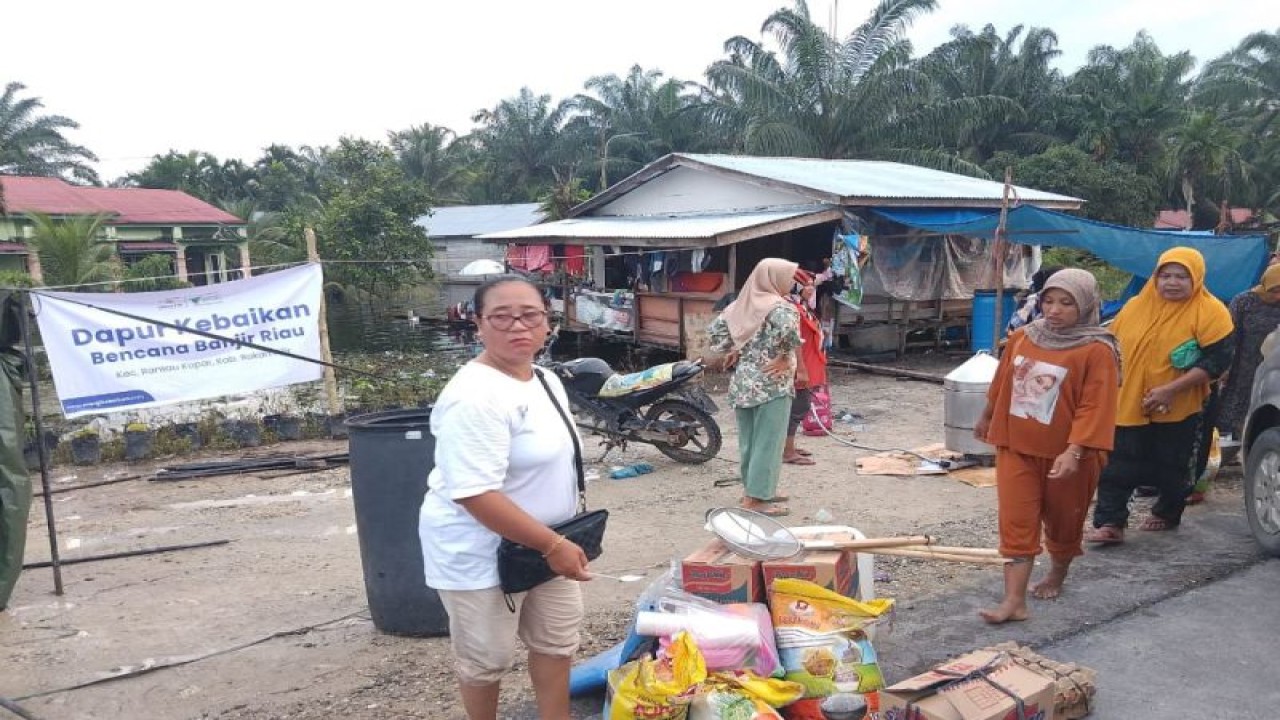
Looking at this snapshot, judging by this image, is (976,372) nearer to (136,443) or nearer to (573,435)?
(573,435)

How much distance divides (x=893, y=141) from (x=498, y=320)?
29.2 meters

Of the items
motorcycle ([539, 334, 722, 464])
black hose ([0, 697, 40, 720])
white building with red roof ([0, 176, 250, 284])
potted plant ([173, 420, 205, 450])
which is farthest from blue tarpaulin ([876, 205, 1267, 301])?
white building with red roof ([0, 176, 250, 284])

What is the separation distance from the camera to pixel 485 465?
2.32 m

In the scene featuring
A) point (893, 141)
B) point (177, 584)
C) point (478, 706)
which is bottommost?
point (177, 584)

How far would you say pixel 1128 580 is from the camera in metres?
4.38

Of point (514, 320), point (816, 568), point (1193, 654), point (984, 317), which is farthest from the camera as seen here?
point (984, 317)

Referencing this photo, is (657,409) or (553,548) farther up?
(553,548)

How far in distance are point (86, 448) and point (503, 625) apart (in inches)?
305

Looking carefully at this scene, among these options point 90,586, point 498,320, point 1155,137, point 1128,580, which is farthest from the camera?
point 1155,137

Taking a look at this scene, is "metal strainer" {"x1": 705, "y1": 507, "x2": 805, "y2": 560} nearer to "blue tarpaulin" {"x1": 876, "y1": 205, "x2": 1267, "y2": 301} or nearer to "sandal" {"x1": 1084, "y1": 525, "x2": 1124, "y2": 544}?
"sandal" {"x1": 1084, "y1": 525, "x2": 1124, "y2": 544}

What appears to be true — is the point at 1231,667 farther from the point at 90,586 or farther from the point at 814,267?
the point at 814,267

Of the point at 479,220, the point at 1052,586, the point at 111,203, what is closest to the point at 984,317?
the point at 1052,586

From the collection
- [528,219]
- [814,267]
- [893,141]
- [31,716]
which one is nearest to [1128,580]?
[31,716]

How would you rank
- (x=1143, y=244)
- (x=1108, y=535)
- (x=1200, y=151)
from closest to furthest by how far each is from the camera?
(x=1108, y=535) → (x=1143, y=244) → (x=1200, y=151)
